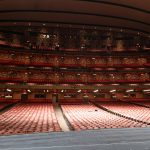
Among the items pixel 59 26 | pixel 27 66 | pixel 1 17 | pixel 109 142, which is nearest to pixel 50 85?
pixel 27 66

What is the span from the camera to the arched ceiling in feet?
54.6

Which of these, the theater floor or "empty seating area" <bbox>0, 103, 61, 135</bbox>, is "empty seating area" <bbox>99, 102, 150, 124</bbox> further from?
the theater floor

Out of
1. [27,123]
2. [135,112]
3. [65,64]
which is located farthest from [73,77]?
[27,123]

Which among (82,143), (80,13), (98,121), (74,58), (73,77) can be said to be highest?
(80,13)

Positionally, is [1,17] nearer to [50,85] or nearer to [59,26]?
[59,26]

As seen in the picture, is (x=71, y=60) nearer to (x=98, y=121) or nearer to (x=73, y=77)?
(x=73, y=77)

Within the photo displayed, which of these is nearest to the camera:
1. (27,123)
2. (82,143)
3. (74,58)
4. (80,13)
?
(82,143)

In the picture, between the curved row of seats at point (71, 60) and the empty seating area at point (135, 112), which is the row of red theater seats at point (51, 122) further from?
the curved row of seats at point (71, 60)

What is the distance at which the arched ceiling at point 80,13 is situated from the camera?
16641 millimetres

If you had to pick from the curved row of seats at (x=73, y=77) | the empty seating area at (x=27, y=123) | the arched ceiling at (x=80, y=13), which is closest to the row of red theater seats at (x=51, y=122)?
the empty seating area at (x=27, y=123)

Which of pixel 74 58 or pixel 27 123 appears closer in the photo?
pixel 27 123

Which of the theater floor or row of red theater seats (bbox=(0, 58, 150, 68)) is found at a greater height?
row of red theater seats (bbox=(0, 58, 150, 68))

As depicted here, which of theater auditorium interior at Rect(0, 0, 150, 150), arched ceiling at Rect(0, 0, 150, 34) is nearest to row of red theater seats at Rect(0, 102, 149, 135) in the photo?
theater auditorium interior at Rect(0, 0, 150, 150)

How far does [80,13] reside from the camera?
61.6 ft
